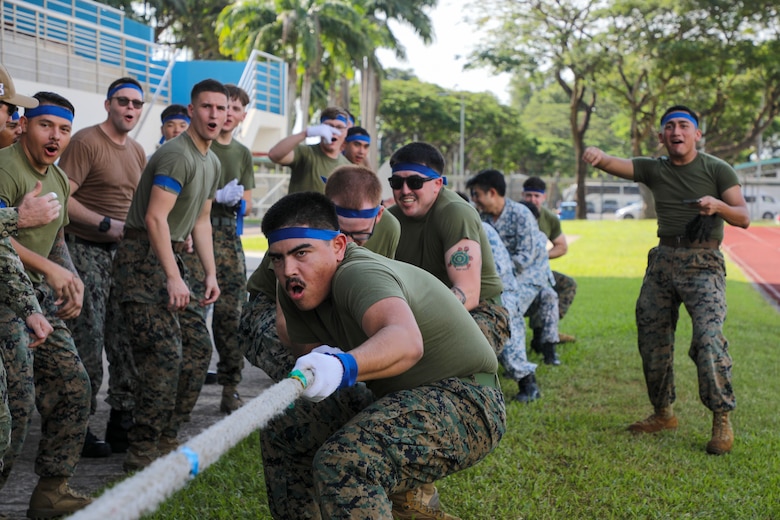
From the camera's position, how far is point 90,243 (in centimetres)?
582

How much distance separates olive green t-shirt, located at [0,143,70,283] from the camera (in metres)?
4.30

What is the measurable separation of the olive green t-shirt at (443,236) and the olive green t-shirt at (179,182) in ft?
3.86

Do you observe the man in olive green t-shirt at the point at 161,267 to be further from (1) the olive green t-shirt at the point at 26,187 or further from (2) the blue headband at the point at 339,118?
(2) the blue headband at the point at 339,118

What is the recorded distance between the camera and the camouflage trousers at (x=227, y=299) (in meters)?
6.74

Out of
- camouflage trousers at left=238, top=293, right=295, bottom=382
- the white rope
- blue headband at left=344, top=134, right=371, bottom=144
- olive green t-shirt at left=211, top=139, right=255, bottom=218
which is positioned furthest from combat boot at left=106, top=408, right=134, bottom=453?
the white rope

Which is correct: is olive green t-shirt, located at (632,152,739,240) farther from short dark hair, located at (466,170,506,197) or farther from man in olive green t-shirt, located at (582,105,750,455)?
short dark hair, located at (466,170,506,197)

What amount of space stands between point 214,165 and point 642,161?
2892 mm

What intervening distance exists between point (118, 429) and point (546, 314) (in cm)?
433

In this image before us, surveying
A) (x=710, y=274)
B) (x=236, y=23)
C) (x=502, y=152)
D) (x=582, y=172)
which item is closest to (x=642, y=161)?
(x=710, y=274)

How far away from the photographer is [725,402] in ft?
19.2

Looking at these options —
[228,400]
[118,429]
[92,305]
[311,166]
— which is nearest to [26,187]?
[92,305]

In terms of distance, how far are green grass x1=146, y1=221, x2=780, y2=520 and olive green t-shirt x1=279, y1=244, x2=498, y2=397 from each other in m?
1.42

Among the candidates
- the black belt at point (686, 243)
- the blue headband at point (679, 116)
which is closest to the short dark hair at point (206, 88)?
the blue headband at point (679, 116)

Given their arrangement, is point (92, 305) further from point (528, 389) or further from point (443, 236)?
point (528, 389)
